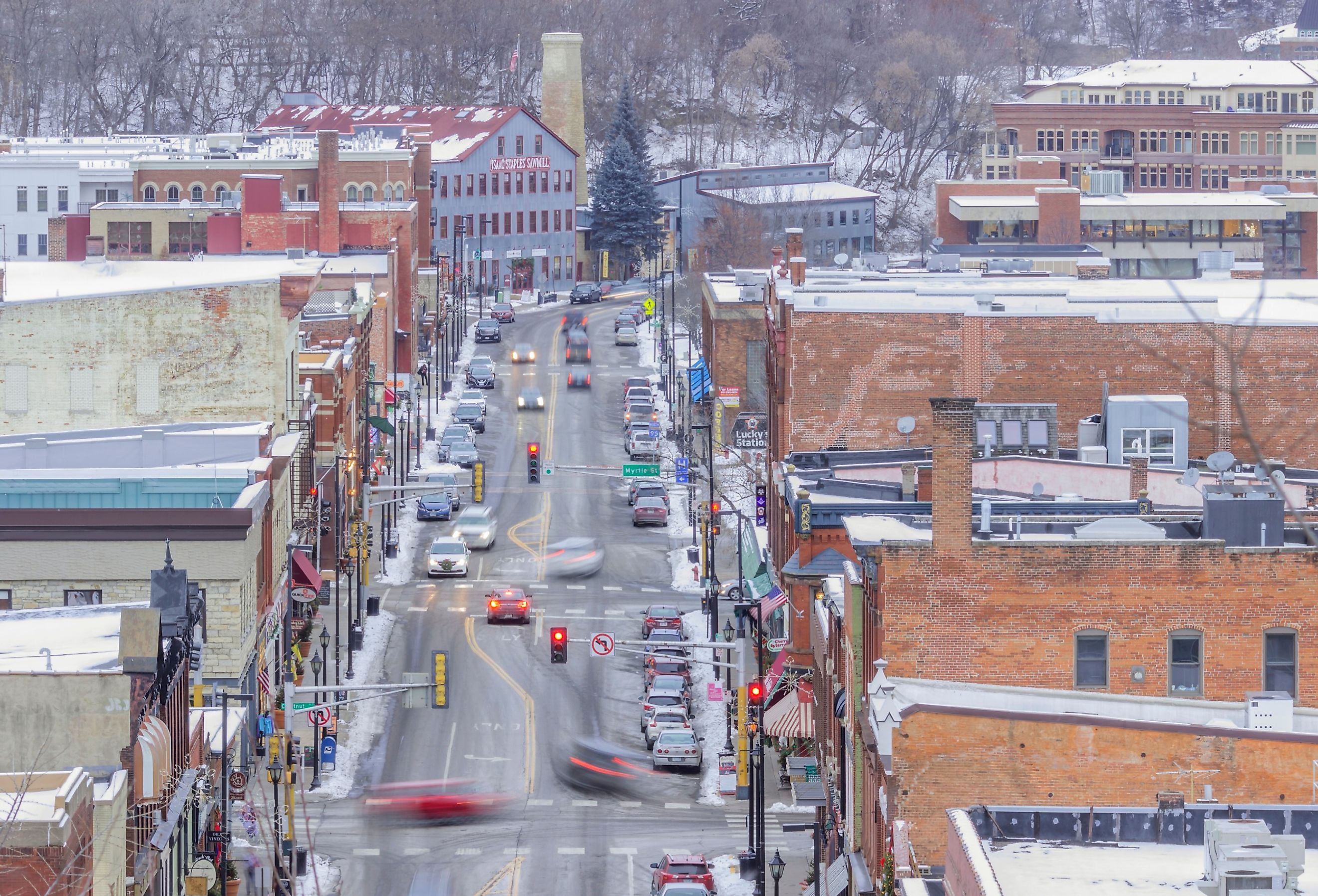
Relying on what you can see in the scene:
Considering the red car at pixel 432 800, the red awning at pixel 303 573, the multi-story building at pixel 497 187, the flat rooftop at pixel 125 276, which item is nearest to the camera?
the red car at pixel 432 800

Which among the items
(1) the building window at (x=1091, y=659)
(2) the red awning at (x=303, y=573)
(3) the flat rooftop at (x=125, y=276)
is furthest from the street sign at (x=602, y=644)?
(1) the building window at (x=1091, y=659)

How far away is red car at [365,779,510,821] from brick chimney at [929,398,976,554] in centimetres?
2201

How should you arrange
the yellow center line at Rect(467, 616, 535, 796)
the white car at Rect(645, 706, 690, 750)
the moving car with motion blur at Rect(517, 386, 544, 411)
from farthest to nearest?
the moving car with motion blur at Rect(517, 386, 544, 411)
the white car at Rect(645, 706, 690, 750)
the yellow center line at Rect(467, 616, 535, 796)

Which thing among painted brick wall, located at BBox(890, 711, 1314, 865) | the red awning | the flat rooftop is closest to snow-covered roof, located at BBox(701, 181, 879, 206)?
the flat rooftop

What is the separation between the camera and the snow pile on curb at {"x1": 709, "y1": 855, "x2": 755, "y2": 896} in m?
59.1

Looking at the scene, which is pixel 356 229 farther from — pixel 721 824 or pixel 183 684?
pixel 183 684

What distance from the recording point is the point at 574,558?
101250mm

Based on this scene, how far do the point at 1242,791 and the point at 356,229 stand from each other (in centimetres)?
9358

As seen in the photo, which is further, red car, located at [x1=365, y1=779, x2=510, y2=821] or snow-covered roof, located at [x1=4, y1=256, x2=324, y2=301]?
snow-covered roof, located at [x1=4, y1=256, x2=324, y2=301]

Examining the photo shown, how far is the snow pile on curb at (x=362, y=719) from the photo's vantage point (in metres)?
69.6

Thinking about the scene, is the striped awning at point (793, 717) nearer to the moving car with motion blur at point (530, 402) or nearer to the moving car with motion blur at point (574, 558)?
the moving car with motion blur at point (574, 558)

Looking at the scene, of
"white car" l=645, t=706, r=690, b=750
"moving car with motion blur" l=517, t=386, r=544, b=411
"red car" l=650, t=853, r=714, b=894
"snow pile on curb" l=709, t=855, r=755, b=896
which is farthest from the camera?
"moving car with motion blur" l=517, t=386, r=544, b=411

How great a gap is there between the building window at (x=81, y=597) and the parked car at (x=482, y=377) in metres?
77.3

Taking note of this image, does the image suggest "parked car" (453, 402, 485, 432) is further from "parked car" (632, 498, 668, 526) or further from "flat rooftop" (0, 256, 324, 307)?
"flat rooftop" (0, 256, 324, 307)
